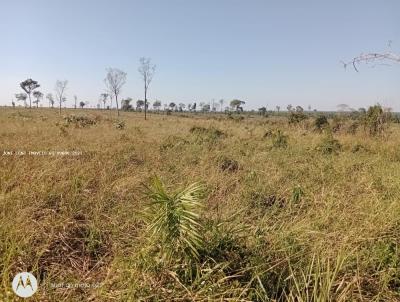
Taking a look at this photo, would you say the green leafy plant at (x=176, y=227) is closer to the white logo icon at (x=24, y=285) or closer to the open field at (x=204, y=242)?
the open field at (x=204, y=242)

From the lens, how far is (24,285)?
2.08m

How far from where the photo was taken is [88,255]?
2.75 meters

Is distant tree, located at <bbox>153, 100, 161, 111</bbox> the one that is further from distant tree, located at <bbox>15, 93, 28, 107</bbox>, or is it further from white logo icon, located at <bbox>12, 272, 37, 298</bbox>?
white logo icon, located at <bbox>12, 272, 37, 298</bbox>

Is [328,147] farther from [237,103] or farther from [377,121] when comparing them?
[237,103]

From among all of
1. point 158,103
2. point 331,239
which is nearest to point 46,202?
point 331,239

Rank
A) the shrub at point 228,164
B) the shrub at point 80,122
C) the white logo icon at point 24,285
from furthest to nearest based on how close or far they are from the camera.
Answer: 1. the shrub at point 80,122
2. the shrub at point 228,164
3. the white logo icon at point 24,285

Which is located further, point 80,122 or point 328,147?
point 80,122

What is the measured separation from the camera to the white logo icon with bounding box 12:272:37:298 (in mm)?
2004

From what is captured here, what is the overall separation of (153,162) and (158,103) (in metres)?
114

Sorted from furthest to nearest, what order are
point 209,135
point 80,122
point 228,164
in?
1. point 80,122
2. point 209,135
3. point 228,164

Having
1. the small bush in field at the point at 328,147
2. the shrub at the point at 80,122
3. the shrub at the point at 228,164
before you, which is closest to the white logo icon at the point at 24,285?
the shrub at the point at 228,164

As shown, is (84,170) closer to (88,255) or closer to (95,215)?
(95,215)

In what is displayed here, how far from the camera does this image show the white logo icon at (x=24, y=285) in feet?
6.58

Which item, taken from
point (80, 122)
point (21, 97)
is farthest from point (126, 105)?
point (80, 122)
